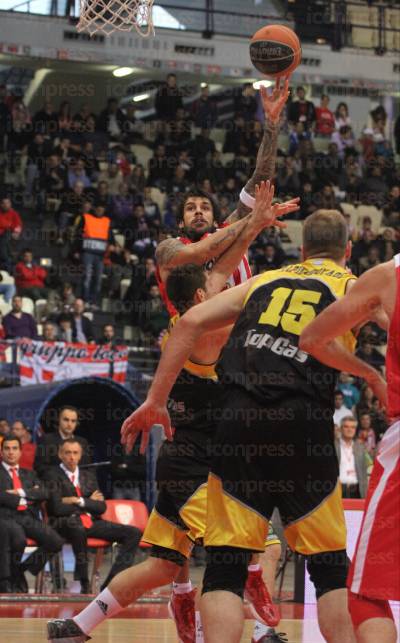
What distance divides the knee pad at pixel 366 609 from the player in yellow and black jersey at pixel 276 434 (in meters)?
0.83

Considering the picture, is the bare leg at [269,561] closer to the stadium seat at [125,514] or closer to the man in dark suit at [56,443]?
the stadium seat at [125,514]

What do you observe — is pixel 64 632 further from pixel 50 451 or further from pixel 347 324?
pixel 50 451

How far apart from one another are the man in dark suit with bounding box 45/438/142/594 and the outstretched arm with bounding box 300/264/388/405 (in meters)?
7.64

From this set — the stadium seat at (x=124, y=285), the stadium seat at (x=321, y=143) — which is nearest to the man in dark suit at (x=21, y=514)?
the stadium seat at (x=124, y=285)

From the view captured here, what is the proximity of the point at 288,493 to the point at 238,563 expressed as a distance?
39 cm

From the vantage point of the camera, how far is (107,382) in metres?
15.3

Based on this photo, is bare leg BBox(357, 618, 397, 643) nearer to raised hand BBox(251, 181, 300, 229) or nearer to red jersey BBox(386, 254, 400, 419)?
red jersey BBox(386, 254, 400, 419)

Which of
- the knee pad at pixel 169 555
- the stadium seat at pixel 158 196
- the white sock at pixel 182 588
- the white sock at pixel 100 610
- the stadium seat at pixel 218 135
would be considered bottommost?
the white sock at pixel 100 610

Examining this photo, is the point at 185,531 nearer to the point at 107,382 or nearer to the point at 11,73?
the point at 107,382

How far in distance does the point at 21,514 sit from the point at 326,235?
24.3ft

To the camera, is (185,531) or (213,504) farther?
(185,531)

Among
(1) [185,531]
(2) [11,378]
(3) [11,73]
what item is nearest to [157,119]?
(3) [11,73]

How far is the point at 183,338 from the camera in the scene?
5.43 m

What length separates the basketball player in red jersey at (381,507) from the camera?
440cm
